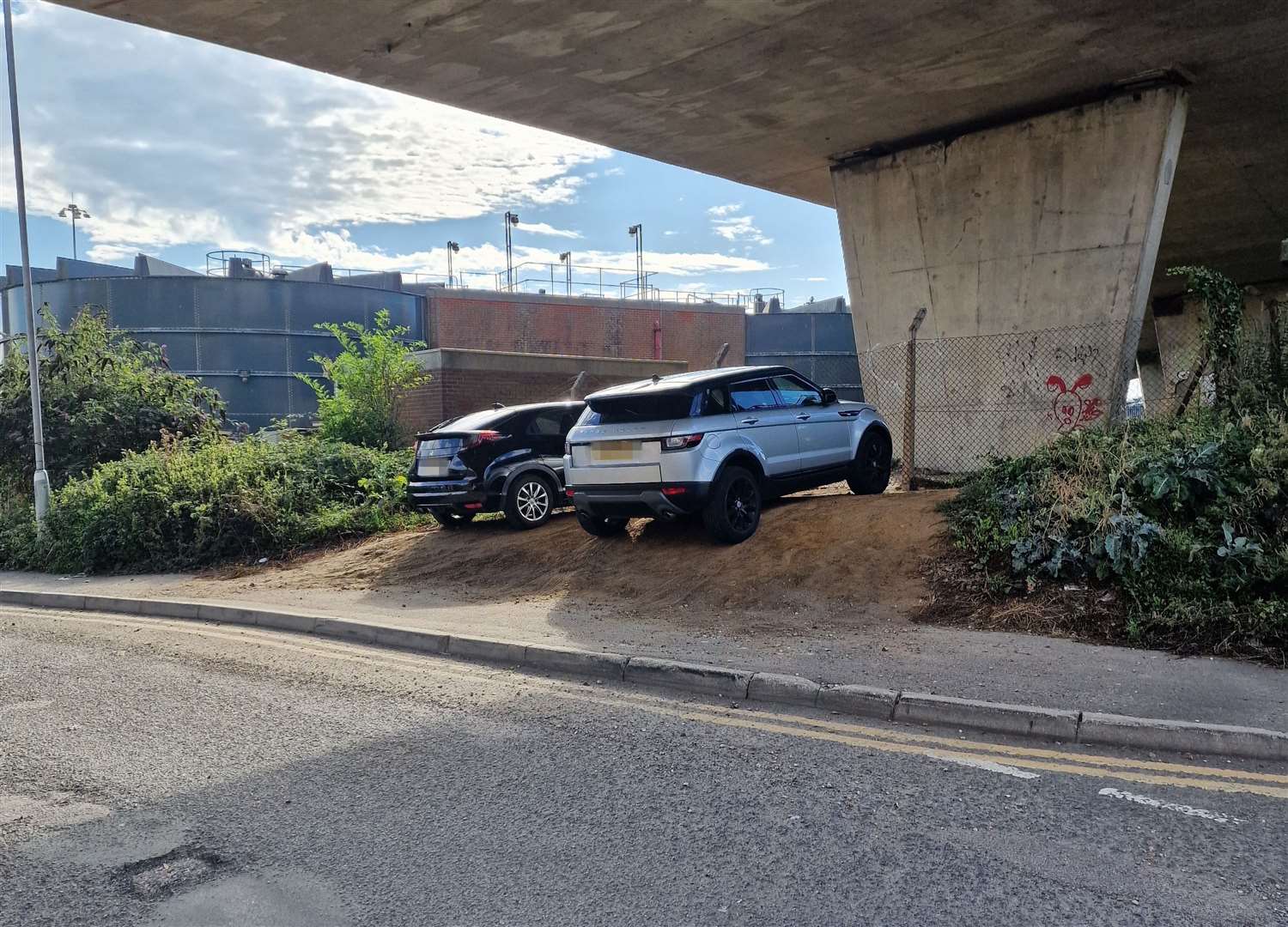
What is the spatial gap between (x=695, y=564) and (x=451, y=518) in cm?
472

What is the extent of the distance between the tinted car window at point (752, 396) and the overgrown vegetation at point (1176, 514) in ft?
7.28

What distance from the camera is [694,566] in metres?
9.62

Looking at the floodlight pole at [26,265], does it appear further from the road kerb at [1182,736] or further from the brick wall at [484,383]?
the road kerb at [1182,736]

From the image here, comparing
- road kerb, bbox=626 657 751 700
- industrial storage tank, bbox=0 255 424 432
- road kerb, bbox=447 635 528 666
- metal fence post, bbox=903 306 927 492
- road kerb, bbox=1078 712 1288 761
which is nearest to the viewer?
road kerb, bbox=1078 712 1288 761

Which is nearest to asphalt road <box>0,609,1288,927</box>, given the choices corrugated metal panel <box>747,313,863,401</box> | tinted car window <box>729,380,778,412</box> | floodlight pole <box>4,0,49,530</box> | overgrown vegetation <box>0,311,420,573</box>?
tinted car window <box>729,380,778,412</box>

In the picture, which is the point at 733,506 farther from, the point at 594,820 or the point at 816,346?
the point at 816,346

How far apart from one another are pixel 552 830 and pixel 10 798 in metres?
2.77

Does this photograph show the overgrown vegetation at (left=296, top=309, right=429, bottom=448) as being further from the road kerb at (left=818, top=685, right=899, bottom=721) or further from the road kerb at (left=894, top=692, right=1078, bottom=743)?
the road kerb at (left=894, top=692, right=1078, bottom=743)

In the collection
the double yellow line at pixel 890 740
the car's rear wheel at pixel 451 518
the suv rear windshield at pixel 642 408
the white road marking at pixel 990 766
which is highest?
the suv rear windshield at pixel 642 408

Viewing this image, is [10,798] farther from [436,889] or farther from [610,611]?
[610,611]

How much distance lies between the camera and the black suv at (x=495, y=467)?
1234cm

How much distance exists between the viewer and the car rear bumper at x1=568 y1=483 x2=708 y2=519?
9.48 m

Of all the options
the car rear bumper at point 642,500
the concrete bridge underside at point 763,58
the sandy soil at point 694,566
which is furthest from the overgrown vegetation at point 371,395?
the car rear bumper at point 642,500

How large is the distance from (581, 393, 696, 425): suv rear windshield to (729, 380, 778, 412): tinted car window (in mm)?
664
